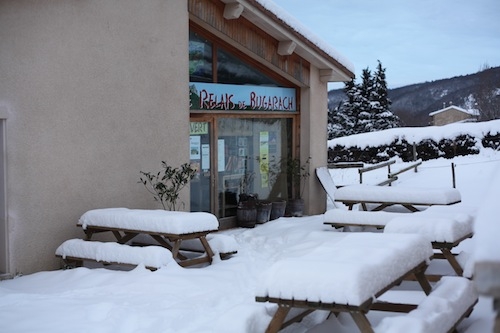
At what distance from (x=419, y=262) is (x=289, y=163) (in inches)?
334

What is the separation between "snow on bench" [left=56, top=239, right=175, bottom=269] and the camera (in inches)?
318

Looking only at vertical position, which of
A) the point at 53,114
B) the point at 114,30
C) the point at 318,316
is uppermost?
the point at 114,30

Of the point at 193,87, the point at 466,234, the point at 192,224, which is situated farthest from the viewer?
the point at 193,87

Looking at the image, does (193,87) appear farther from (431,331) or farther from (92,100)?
(431,331)

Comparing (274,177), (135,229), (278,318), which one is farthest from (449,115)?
(278,318)

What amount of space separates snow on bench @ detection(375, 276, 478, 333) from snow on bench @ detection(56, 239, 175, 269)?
3364 millimetres

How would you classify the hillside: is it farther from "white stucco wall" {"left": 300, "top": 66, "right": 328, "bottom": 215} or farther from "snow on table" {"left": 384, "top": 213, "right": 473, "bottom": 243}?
"snow on table" {"left": 384, "top": 213, "right": 473, "bottom": 243}

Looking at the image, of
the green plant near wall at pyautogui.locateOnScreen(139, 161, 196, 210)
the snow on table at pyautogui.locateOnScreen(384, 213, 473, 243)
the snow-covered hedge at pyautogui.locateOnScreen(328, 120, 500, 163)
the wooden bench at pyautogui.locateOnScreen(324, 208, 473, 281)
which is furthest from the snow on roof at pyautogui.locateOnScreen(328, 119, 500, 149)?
the snow on table at pyautogui.locateOnScreen(384, 213, 473, 243)

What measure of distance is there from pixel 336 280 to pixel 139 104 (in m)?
6.22

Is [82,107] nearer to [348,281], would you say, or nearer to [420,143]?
[348,281]

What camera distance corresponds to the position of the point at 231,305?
6934mm

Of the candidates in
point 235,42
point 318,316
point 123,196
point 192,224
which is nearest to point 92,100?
point 123,196

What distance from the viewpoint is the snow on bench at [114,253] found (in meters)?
8.07

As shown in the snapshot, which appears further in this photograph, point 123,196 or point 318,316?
point 123,196
